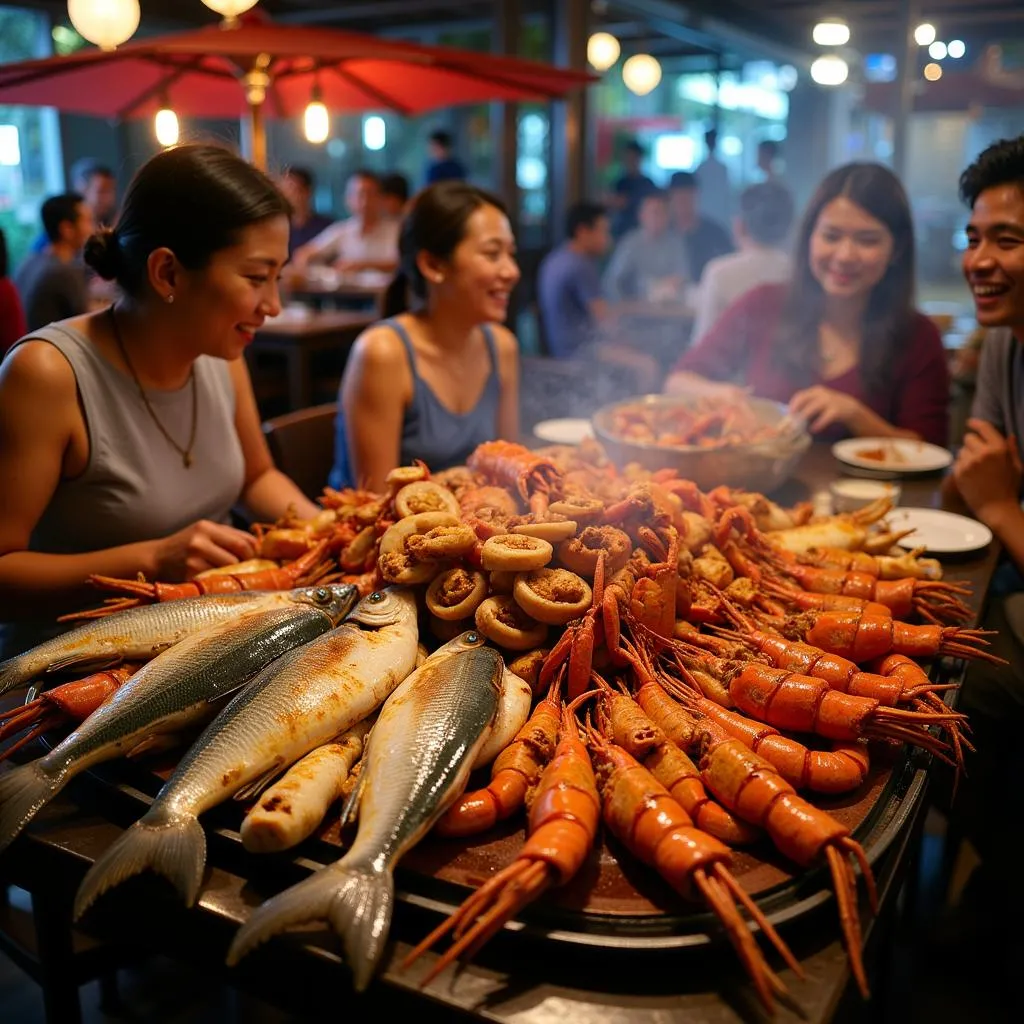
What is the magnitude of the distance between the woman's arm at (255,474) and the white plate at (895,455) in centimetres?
177

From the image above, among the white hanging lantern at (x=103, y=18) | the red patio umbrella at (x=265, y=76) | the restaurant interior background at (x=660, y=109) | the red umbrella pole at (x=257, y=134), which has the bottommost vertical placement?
the red umbrella pole at (x=257, y=134)

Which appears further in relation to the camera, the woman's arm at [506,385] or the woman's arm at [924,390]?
the woman's arm at [924,390]

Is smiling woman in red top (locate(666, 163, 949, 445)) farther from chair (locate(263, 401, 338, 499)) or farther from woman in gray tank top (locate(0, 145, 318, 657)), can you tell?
woman in gray tank top (locate(0, 145, 318, 657))

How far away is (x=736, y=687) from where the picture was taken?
1.42 m

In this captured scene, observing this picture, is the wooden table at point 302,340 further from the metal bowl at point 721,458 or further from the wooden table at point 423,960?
the wooden table at point 423,960

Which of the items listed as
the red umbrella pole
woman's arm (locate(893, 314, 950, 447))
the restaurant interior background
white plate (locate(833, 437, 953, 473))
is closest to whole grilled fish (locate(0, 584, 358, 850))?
white plate (locate(833, 437, 953, 473))

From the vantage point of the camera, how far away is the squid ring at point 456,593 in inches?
58.6

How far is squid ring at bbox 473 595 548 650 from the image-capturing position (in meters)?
1.43

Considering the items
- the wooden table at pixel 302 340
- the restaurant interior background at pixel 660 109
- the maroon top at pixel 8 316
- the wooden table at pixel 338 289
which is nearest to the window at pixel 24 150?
the restaurant interior background at pixel 660 109

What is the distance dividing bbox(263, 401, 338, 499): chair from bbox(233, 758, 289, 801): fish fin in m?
1.96

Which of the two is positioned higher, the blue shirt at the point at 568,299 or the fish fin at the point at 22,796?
the blue shirt at the point at 568,299

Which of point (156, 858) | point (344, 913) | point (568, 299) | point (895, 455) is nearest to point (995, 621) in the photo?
point (895, 455)

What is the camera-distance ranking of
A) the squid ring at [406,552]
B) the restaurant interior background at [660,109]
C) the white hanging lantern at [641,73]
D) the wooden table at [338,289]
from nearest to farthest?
the squid ring at [406,552], the wooden table at [338,289], the restaurant interior background at [660,109], the white hanging lantern at [641,73]

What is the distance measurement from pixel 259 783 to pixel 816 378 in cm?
320
